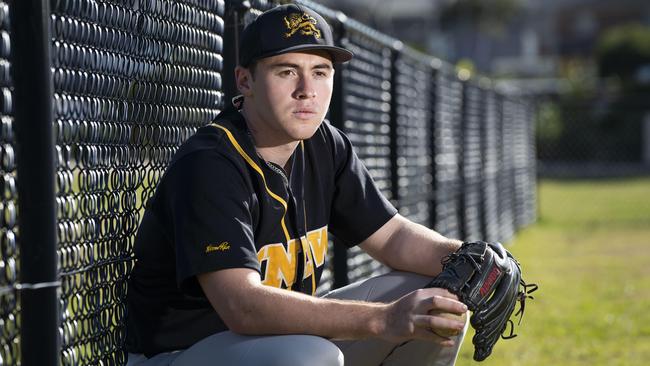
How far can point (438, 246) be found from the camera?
3891 mm

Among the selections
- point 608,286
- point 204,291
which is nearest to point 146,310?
point 204,291

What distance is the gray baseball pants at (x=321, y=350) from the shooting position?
118 inches

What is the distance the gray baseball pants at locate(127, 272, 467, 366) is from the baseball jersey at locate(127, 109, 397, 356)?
0.14m

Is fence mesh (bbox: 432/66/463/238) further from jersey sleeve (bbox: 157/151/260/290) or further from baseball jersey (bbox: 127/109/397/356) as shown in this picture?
jersey sleeve (bbox: 157/151/260/290)

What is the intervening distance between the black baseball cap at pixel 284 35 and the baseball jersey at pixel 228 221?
9.8 inches

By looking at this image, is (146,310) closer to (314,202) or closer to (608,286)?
(314,202)

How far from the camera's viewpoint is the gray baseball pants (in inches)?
118

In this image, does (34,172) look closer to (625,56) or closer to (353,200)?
(353,200)

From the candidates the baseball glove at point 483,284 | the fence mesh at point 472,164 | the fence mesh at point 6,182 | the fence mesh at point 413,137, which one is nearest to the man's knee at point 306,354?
the baseball glove at point 483,284

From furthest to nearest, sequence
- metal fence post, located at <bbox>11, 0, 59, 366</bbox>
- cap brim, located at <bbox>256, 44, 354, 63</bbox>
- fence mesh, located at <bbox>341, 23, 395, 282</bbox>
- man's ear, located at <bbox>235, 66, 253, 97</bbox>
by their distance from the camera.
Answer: fence mesh, located at <bbox>341, 23, 395, 282</bbox>
man's ear, located at <bbox>235, 66, 253, 97</bbox>
cap brim, located at <bbox>256, 44, 354, 63</bbox>
metal fence post, located at <bbox>11, 0, 59, 366</bbox>

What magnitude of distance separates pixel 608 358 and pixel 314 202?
9.78 ft

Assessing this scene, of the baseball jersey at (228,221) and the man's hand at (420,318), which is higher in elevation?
the baseball jersey at (228,221)

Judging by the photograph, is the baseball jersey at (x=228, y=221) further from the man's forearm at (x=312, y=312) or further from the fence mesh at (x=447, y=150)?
the fence mesh at (x=447, y=150)

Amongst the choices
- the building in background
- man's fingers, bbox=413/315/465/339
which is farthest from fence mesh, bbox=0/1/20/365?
the building in background
